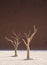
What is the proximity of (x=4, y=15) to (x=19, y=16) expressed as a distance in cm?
85

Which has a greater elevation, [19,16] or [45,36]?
[19,16]

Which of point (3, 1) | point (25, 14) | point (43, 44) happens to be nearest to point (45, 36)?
point (43, 44)

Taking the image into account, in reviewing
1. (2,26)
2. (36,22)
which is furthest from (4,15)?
(36,22)

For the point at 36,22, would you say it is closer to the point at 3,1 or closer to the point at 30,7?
the point at 30,7

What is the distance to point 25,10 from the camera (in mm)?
15797

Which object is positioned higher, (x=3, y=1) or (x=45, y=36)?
(x=3, y=1)

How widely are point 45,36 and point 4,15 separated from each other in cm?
264

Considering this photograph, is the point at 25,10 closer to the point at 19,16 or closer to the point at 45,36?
the point at 19,16

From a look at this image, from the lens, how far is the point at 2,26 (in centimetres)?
1575

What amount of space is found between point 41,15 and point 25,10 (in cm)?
97

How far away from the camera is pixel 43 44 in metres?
15.9

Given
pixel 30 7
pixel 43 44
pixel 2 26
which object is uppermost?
pixel 30 7

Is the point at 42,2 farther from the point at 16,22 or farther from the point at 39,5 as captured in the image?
the point at 16,22

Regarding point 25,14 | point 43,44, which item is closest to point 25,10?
point 25,14
